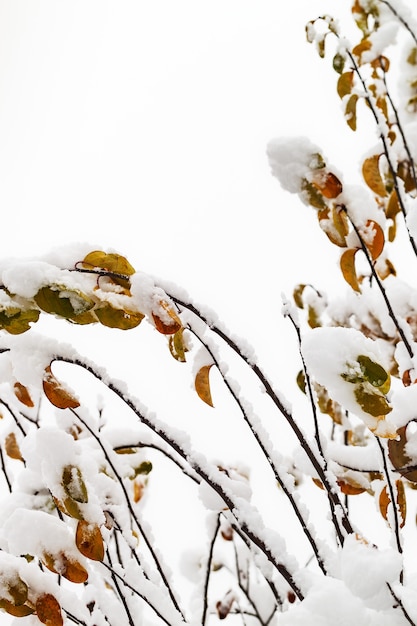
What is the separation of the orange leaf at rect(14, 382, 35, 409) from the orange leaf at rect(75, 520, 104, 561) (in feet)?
0.54

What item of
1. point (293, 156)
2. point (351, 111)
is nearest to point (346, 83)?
point (351, 111)

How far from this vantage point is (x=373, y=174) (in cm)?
77

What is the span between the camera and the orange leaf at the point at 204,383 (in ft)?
1.79

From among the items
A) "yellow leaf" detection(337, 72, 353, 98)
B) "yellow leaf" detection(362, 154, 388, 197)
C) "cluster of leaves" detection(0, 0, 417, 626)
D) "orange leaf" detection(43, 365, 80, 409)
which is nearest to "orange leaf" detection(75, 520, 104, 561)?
"cluster of leaves" detection(0, 0, 417, 626)

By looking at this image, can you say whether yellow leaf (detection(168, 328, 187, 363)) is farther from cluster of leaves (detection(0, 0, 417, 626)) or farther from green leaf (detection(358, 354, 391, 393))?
green leaf (detection(358, 354, 391, 393))

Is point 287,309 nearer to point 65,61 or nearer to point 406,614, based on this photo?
point 406,614

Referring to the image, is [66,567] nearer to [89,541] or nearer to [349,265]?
[89,541]

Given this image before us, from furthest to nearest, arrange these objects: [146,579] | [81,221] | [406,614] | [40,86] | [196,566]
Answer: [40,86] < [81,221] < [196,566] < [146,579] < [406,614]

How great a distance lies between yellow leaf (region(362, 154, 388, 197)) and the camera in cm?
76

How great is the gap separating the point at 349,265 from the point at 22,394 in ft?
1.35

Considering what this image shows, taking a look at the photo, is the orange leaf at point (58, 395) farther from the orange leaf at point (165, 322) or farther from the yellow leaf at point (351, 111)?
the yellow leaf at point (351, 111)

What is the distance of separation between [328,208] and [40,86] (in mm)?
36344

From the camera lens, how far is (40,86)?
3231cm

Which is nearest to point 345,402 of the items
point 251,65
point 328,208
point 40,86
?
point 328,208
